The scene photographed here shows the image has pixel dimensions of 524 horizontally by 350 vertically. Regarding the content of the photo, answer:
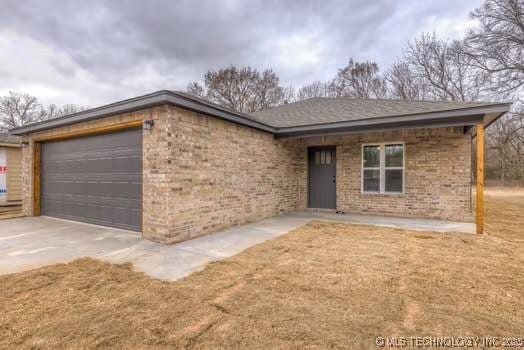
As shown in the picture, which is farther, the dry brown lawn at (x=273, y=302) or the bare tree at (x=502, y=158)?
the bare tree at (x=502, y=158)

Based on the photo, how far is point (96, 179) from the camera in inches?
245

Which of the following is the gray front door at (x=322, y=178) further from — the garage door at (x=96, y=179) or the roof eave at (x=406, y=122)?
the garage door at (x=96, y=179)

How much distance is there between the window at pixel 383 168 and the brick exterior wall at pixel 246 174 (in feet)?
0.59

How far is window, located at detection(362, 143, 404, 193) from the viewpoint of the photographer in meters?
7.52

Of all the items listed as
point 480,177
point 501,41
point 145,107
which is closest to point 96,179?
point 145,107

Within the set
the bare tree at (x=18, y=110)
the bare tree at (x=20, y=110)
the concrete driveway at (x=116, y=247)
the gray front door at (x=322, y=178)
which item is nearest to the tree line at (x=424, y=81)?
the gray front door at (x=322, y=178)

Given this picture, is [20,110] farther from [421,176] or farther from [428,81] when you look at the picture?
[428,81]

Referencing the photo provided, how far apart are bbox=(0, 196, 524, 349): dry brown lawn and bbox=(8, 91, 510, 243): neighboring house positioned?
1.81 m

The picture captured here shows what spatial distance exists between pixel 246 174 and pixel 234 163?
1.84ft

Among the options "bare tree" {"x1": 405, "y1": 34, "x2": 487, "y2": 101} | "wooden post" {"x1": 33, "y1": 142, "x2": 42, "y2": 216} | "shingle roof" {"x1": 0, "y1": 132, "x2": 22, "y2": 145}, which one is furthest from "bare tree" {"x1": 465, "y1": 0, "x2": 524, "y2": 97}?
"shingle roof" {"x1": 0, "y1": 132, "x2": 22, "y2": 145}

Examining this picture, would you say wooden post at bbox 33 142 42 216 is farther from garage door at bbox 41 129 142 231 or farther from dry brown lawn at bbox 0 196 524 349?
dry brown lawn at bbox 0 196 524 349

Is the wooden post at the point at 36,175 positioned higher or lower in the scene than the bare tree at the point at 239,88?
lower

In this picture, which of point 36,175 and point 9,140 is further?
point 9,140

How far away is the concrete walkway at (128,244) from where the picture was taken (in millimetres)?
3656
